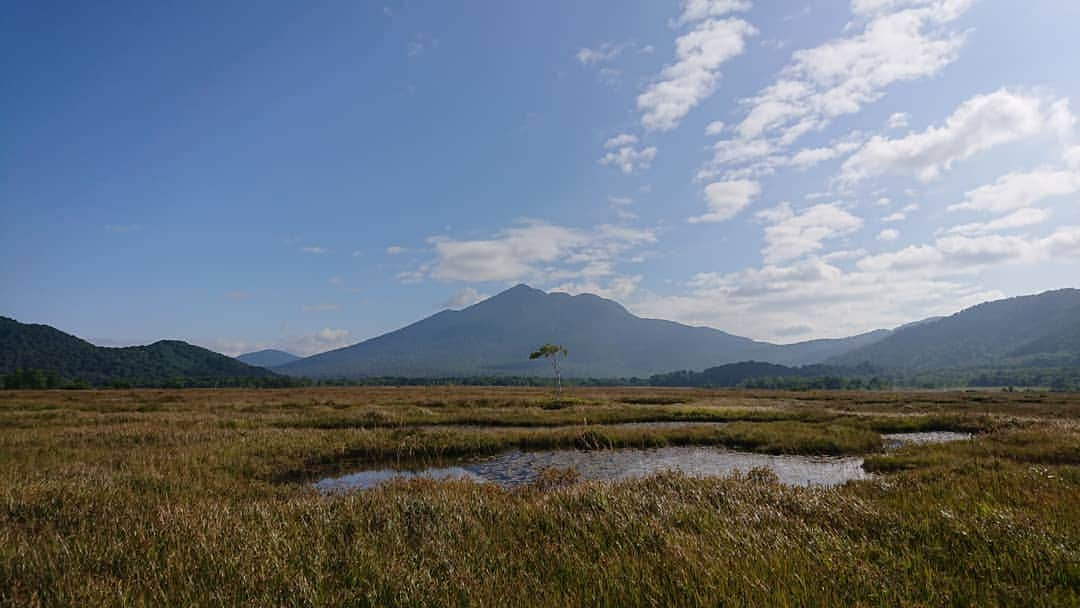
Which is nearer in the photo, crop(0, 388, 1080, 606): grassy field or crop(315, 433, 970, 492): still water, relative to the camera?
crop(0, 388, 1080, 606): grassy field

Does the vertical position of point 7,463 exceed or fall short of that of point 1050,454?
it exceeds it

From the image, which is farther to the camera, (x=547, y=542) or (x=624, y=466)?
(x=624, y=466)

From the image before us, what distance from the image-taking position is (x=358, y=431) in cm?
2447

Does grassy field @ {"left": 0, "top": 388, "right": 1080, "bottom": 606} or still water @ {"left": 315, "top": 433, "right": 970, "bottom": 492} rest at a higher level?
grassy field @ {"left": 0, "top": 388, "right": 1080, "bottom": 606}

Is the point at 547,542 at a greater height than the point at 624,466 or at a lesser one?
greater

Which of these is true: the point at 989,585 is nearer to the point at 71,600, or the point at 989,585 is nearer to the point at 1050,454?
the point at 71,600

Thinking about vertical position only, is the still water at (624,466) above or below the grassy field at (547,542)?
below

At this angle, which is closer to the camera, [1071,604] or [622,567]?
[1071,604]

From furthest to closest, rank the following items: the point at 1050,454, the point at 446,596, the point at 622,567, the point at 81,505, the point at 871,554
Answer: the point at 1050,454 < the point at 81,505 < the point at 871,554 < the point at 622,567 < the point at 446,596

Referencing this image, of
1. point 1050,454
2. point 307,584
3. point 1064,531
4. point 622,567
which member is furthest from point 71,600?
point 1050,454

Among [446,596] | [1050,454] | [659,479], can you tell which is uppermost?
[446,596]

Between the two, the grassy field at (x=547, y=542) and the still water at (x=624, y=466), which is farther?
the still water at (x=624, y=466)

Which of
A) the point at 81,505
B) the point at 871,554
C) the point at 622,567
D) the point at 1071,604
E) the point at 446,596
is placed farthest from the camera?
the point at 81,505

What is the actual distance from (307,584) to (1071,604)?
7.31m
